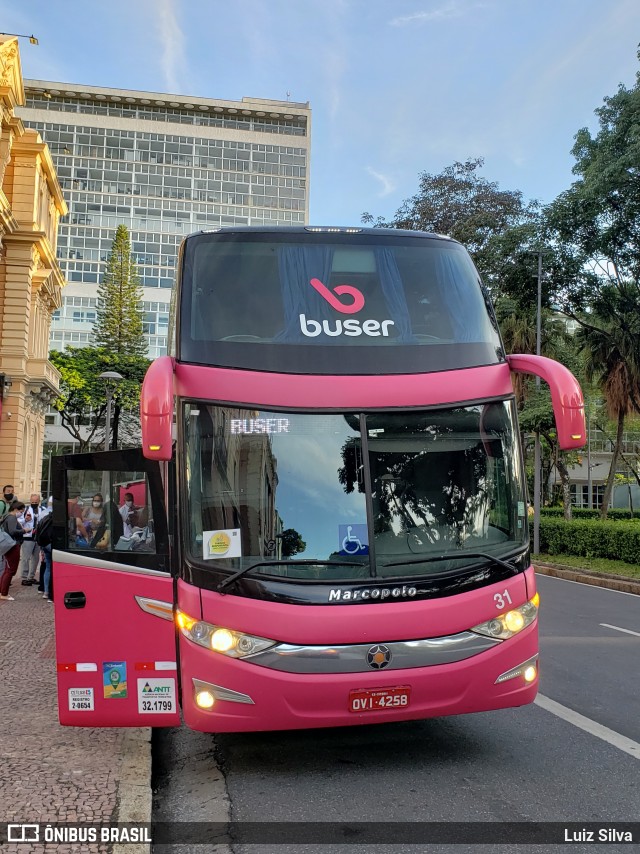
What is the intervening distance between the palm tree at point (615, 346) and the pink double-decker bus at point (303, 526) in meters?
19.5

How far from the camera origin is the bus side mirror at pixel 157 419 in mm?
4832

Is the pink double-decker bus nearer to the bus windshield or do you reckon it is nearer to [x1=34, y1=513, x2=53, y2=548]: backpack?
the bus windshield

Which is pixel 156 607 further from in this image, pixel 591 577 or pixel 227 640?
pixel 591 577

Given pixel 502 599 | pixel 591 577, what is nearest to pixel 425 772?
pixel 502 599

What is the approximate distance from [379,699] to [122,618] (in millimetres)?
1766

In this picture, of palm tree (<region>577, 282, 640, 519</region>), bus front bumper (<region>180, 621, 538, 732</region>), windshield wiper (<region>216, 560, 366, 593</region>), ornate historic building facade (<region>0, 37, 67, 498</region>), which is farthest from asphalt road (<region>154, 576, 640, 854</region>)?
ornate historic building facade (<region>0, 37, 67, 498</region>)

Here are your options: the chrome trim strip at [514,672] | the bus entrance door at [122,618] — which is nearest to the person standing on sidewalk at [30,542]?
the bus entrance door at [122,618]

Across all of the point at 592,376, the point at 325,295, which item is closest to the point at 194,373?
the point at 325,295

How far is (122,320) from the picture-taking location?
201 ft

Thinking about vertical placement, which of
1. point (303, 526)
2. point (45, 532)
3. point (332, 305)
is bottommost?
point (45, 532)

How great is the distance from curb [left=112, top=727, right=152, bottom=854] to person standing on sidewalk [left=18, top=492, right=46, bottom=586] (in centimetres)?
1041

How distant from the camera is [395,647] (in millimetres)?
4816

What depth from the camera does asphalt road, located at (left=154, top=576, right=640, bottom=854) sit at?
446cm

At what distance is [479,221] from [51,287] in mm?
22765
